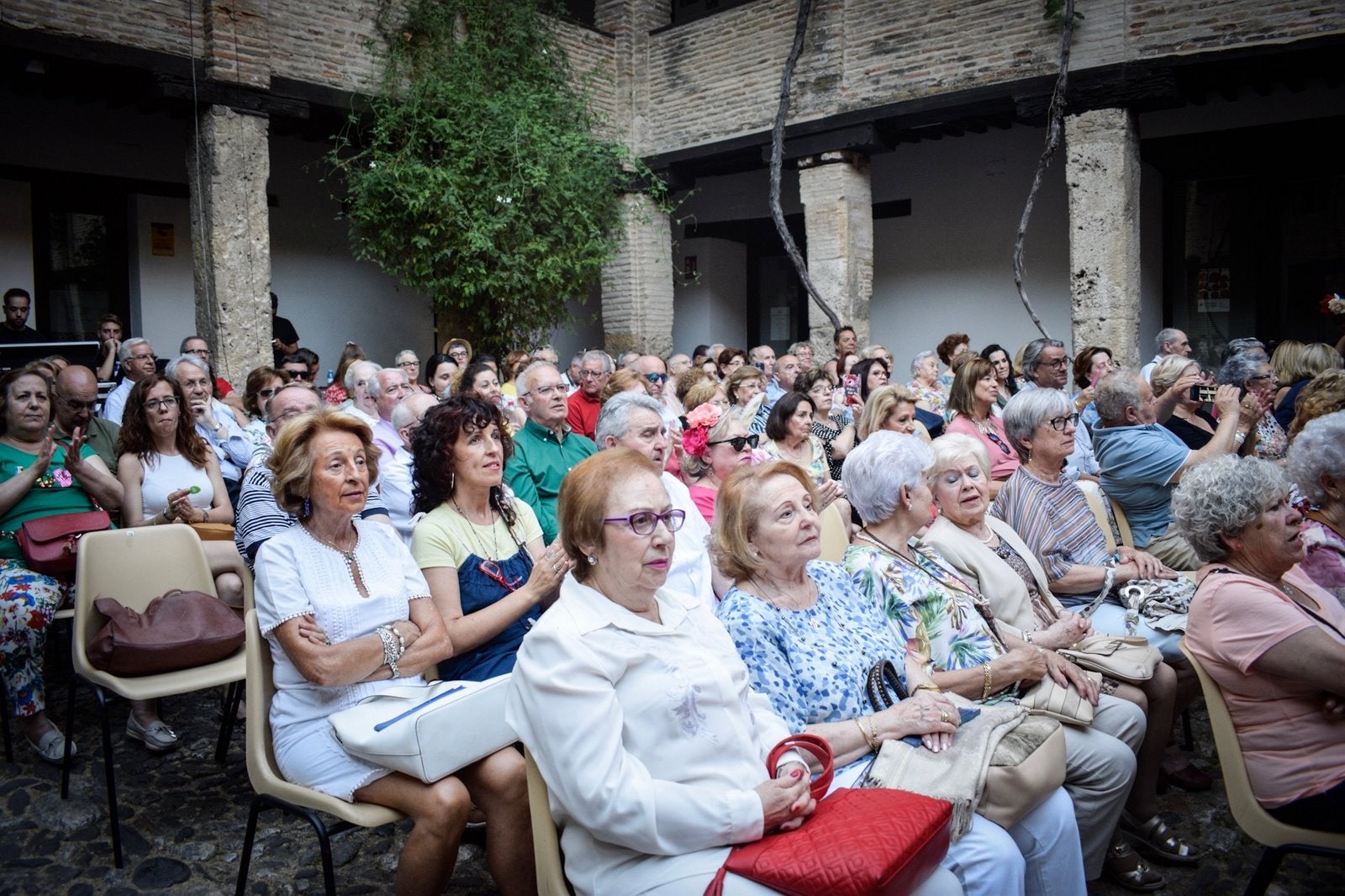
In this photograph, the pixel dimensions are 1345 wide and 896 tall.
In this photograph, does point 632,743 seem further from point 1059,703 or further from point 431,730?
point 1059,703

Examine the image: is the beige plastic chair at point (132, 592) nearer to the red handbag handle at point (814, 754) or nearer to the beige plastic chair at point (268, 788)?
the beige plastic chair at point (268, 788)

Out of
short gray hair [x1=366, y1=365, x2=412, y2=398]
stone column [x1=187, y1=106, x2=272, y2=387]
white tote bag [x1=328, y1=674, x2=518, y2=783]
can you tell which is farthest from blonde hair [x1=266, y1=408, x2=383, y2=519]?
stone column [x1=187, y1=106, x2=272, y2=387]

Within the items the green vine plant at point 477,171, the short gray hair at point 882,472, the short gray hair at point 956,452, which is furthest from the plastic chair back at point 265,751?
the green vine plant at point 477,171

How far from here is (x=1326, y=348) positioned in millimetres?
6066

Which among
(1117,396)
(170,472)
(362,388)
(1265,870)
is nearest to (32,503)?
(170,472)

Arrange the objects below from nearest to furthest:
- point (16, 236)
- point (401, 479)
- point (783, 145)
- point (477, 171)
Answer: point (401, 479) → point (16, 236) → point (477, 171) → point (783, 145)

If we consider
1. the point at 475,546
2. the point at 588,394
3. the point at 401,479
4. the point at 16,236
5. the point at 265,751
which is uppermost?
the point at 16,236

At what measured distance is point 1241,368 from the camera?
5.47 meters

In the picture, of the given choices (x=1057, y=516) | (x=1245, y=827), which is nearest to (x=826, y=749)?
(x=1245, y=827)

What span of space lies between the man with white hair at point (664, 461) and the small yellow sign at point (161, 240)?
8.84 meters

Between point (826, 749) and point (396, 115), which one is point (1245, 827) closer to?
point (826, 749)

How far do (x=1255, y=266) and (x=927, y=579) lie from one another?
33.4 ft

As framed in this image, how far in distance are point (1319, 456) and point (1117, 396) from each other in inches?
45.0

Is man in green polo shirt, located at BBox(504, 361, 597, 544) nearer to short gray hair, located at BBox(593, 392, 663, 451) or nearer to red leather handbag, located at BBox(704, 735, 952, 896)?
short gray hair, located at BBox(593, 392, 663, 451)
